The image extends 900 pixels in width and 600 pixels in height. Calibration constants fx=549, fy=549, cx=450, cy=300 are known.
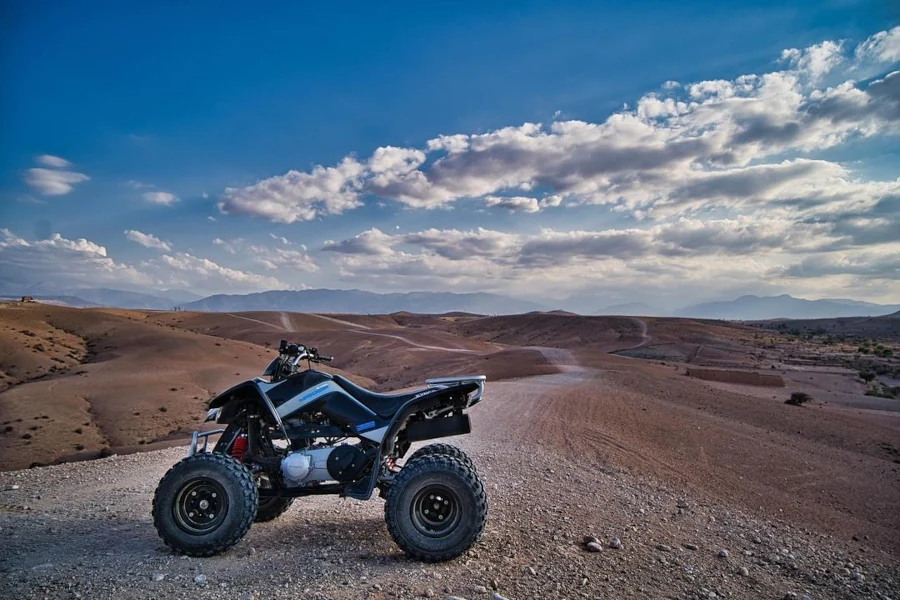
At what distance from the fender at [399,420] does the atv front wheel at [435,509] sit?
0.88 ft

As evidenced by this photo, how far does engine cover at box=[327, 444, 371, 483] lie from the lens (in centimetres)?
532

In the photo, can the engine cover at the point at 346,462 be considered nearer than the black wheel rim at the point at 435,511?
No

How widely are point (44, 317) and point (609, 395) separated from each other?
187ft

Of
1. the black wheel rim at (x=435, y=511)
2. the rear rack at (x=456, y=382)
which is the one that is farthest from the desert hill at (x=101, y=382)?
the rear rack at (x=456, y=382)

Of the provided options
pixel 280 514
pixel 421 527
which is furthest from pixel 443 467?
pixel 280 514

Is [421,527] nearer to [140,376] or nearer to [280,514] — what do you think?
[280,514]

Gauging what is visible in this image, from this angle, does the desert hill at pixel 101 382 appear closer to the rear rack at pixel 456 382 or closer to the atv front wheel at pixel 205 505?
the atv front wheel at pixel 205 505

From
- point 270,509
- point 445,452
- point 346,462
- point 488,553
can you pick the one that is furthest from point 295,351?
point 488,553

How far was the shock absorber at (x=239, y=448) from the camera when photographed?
555 centimetres

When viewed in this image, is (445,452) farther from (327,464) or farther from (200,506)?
(200,506)

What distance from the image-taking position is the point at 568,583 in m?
4.66

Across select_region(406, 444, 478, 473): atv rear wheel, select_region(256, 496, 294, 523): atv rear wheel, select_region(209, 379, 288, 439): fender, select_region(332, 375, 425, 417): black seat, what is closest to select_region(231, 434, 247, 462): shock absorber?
select_region(209, 379, 288, 439): fender

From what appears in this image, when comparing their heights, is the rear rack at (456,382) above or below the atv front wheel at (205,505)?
above

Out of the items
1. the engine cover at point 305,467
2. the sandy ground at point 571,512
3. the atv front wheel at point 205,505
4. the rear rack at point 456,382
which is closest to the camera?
the sandy ground at point 571,512
